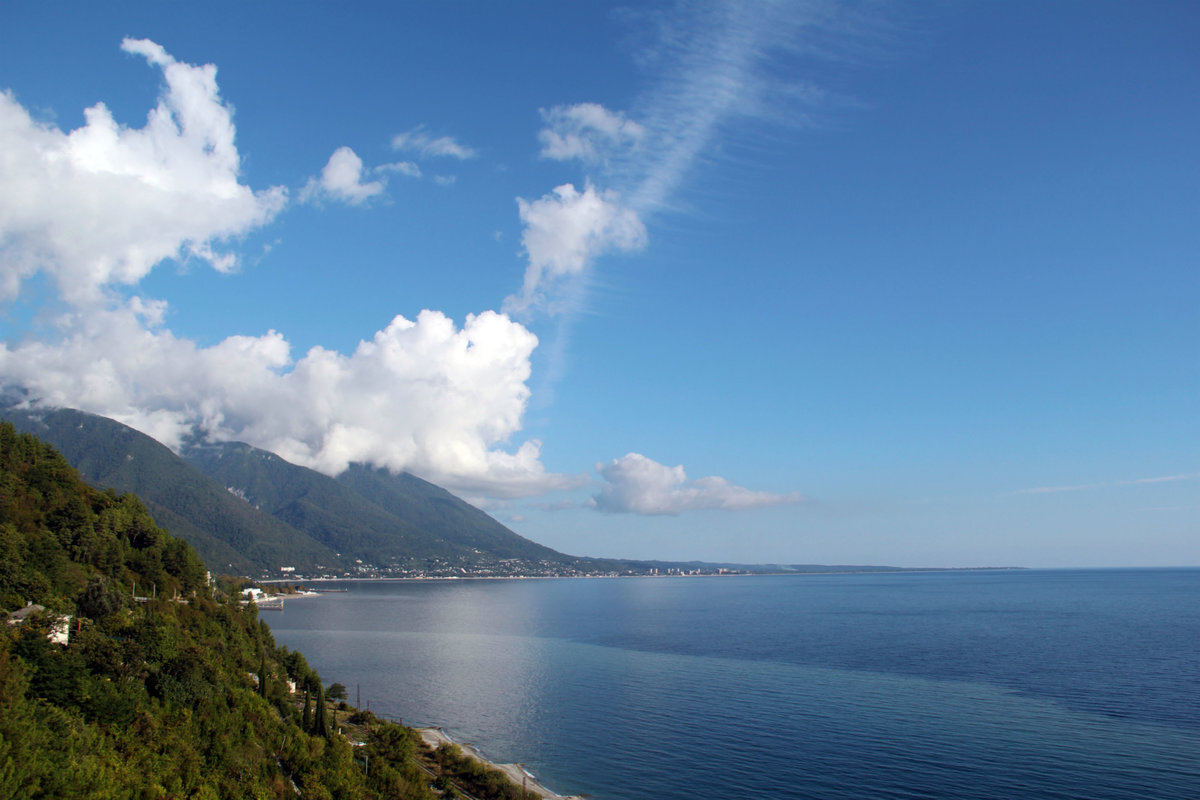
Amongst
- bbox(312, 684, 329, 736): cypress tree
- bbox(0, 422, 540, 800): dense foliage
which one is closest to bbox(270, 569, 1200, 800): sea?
bbox(312, 684, 329, 736): cypress tree

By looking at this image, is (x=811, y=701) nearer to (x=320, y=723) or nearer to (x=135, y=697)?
(x=320, y=723)

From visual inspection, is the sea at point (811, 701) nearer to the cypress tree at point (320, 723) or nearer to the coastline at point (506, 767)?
the coastline at point (506, 767)

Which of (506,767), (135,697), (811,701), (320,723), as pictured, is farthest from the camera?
(811,701)

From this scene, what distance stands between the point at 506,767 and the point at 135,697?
23.0 metres

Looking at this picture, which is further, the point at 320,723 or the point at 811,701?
the point at 811,701

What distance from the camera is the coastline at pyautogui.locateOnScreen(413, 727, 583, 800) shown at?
4177cm

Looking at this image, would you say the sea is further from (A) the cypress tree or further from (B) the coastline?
(A) the cypress tree

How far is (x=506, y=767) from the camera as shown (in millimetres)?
46531

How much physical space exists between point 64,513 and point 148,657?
30234 millimetres

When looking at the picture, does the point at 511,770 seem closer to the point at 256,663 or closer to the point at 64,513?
the point at 256,663

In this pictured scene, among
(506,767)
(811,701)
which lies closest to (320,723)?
(506,767)

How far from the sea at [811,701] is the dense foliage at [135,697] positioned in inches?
498

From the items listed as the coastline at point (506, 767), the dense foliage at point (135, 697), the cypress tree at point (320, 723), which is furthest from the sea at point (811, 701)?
the dense foliage at point (135, 697)

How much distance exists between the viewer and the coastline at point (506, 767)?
41.8m
